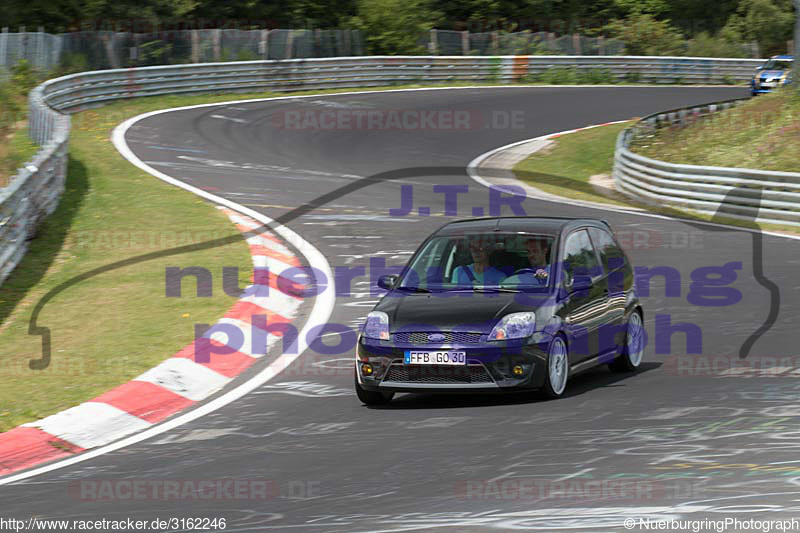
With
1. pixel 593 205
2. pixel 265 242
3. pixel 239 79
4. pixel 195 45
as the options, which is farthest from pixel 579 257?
pixel 195 45

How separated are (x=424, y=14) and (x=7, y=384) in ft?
144

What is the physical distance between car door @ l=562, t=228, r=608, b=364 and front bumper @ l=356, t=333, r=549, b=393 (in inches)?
25.7

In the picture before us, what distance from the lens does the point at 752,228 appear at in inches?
785

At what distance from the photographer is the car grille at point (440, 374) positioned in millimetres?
8930

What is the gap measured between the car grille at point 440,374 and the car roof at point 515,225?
1682mm

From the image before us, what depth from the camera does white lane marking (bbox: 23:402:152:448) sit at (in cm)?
889

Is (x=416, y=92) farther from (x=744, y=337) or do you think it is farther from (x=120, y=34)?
(x=744, y=337)

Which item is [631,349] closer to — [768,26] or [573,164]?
[573,164]

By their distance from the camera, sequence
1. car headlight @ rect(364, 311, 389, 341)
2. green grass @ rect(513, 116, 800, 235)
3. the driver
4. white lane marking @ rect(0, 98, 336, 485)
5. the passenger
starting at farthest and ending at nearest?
green grass @ rect(513, 116, 800, 235) → the passenger → the driver → car headlight @ rect(364, 311, 389, 341) → white lane marking @ rect(0, 98, 336, 485)

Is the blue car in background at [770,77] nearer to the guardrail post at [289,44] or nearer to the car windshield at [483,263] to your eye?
the guardrail post at [289,44]

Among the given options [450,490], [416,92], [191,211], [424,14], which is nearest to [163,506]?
[450,490]

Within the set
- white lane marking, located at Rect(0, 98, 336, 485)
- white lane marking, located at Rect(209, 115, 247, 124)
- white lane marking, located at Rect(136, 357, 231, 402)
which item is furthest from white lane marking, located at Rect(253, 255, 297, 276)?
white lane marking, located at Rect(209, 115, 247, 124)

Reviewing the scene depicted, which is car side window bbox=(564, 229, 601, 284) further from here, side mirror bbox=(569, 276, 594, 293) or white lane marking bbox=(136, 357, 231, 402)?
white lane marking bbox=(136, 357, 231, 402)

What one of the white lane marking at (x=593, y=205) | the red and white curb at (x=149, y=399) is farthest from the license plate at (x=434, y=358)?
the white lane marking at (x=593, y=205)
